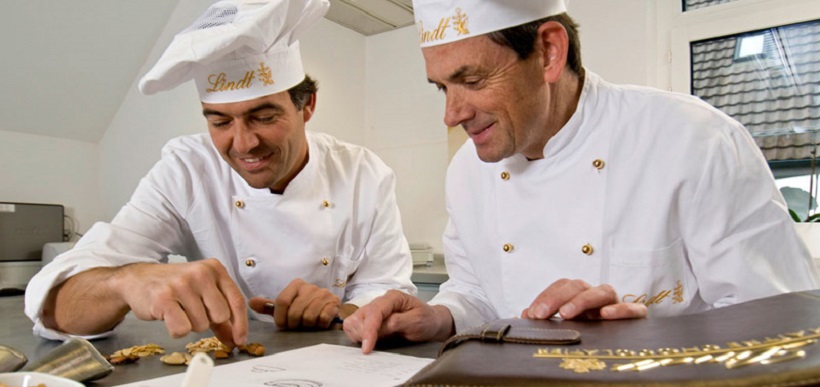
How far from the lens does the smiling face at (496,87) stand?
49.3 inches

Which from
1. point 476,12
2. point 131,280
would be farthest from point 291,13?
point 131,280

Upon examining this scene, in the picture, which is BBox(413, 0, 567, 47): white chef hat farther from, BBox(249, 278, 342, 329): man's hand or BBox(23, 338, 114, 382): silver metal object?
BBox(23, 338, 114, 382): silver metal object

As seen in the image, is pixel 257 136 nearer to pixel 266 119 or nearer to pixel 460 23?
pixel 266 119

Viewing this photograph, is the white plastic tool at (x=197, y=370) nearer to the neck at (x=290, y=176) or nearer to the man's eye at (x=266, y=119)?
the man's eye at (x=266, y=119)

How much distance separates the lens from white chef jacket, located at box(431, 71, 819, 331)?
1149 millimetres

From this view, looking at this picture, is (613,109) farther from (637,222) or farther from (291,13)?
(291,13)

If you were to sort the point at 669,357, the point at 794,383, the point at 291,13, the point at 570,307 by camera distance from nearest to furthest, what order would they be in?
the point at 794,383, the point at 669,357, the point at 570,307, the point at 291,13

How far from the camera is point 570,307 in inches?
36.0

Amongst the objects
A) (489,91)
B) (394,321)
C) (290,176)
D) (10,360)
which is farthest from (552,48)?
(10,360)

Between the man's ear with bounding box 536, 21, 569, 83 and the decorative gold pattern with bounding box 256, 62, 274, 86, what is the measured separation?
77 cm

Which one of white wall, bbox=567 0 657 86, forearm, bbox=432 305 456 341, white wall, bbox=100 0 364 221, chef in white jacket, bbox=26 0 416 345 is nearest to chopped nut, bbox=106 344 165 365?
chef in white jacket, bbox=26 0 416 345

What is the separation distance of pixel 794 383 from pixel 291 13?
1510 millimetres

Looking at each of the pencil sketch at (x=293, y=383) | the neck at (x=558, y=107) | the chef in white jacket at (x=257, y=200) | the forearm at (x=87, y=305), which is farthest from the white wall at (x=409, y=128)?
the pencil sketch at (x=293, y=383)

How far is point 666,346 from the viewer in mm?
549
